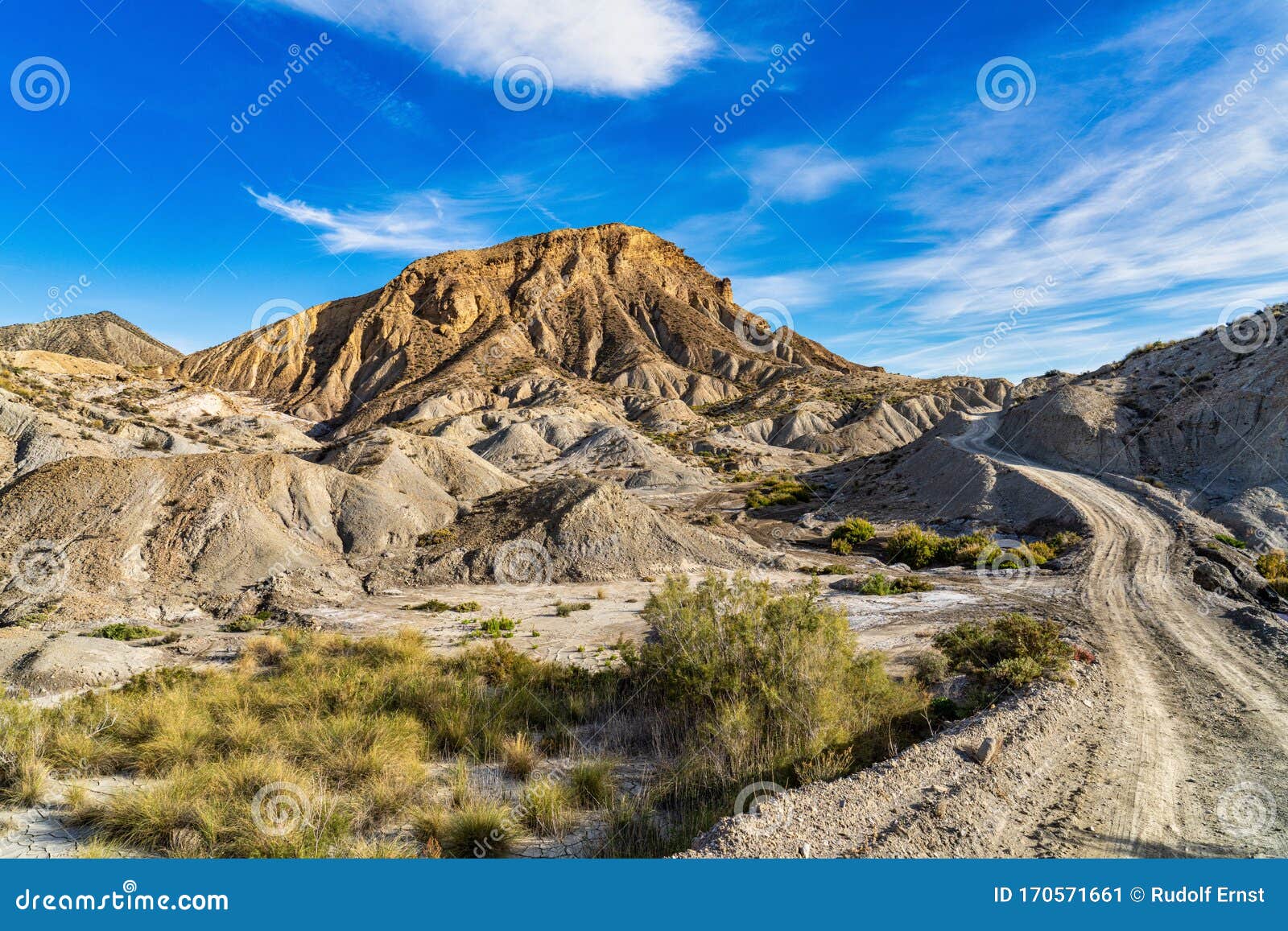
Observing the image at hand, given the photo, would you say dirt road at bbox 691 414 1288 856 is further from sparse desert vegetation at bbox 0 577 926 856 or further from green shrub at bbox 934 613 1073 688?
sparse desert vegetation at bbox 0 577 926 856

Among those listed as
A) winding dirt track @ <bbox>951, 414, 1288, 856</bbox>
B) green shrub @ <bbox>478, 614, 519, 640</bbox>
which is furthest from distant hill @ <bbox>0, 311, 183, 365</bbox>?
winding dirt track @ <bbox>951, 414, 1288, 856</bbox>

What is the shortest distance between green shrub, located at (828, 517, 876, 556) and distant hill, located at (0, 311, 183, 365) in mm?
128896

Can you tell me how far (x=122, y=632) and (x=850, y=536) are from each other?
25.9m

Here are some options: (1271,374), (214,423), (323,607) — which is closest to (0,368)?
(214,423)

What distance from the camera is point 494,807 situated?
238 inches

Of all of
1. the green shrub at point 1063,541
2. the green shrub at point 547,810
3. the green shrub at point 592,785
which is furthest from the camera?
the green shrub at point 1063,541

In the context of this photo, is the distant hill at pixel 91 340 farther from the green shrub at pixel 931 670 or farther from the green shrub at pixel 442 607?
the green shrub at pixel 931 670

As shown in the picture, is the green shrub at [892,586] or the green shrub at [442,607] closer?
the green shrub at [442,607]

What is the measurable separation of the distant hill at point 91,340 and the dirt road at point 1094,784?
456 ft

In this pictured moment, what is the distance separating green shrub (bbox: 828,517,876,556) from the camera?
89.6 ft

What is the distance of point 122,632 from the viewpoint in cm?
1452

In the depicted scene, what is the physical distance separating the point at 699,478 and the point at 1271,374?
33960 millimetres

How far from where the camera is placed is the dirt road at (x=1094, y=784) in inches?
218

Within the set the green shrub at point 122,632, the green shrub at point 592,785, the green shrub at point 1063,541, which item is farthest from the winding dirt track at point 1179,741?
the green shrub at point 122,632
